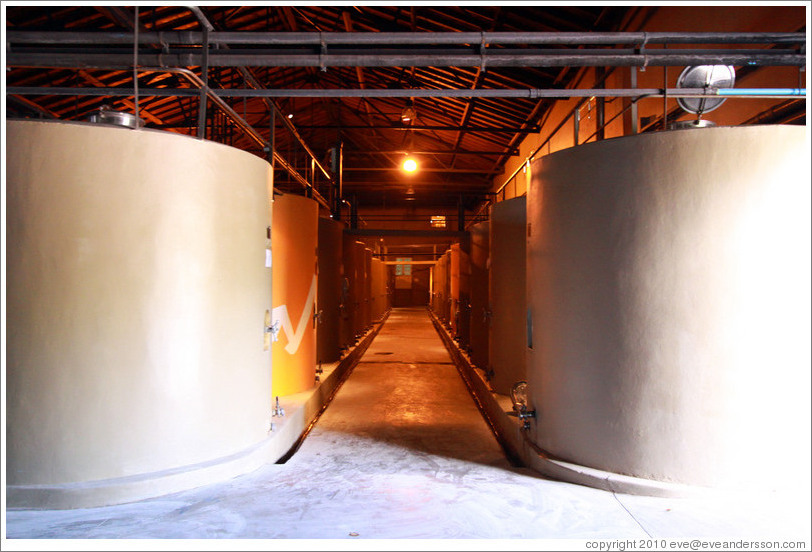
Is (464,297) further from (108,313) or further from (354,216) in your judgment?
(108,313)

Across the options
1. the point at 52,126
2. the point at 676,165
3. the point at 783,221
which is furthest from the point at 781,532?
the point at 52,126

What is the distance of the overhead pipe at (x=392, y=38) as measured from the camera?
4855 mm

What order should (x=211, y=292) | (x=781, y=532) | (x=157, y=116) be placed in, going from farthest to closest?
(x=157, y=116) → (x=211, y=292) → (x=781, y=532)

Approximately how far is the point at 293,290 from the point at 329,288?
308cm

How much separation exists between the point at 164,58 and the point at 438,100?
9648 millimetres

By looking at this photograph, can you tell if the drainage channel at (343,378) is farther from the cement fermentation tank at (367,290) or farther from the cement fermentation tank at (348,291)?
the cement fermentation tank at (367,290)

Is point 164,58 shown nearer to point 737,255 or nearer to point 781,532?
point 737,255

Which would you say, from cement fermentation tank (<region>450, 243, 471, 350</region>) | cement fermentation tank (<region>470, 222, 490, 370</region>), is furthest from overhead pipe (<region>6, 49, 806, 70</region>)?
cement fermentation tank (<region>450, 243, 471, 350</region>)

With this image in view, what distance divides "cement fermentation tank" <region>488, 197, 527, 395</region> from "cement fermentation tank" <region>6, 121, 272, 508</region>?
13.3 ft

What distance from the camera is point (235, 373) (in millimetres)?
4672

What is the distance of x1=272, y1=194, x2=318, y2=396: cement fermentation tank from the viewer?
6906 mm

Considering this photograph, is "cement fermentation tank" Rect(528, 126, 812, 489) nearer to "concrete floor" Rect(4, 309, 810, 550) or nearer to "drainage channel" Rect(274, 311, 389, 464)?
"concrete floor" Rect(4, 309, 810, 550)

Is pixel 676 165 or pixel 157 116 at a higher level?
pixel 157 116

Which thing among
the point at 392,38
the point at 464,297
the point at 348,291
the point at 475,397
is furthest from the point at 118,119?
the point at 464,297
